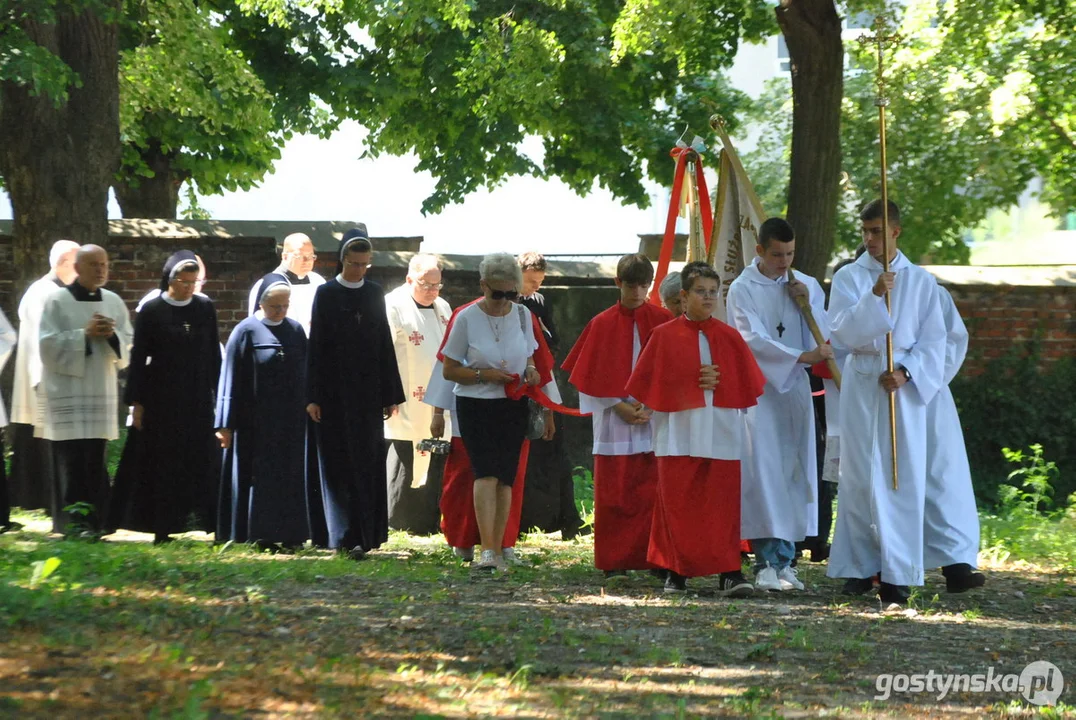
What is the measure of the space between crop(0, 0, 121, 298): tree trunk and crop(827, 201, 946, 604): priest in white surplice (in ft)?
23.2

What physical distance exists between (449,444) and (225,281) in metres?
5.45

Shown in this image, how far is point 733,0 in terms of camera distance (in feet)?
54.3

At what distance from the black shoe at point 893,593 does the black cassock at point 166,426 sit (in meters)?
5.03

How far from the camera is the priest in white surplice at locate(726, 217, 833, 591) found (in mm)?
8922

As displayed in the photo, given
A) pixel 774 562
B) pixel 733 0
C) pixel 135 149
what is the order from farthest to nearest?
pixel 135 149, pixel 733 0, pixel 774 562

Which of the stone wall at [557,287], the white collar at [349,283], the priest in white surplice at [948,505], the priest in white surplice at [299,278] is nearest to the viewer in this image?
the priest in white surplice at [948,505]

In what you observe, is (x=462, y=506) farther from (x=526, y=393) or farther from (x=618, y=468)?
(x=618, y=468)

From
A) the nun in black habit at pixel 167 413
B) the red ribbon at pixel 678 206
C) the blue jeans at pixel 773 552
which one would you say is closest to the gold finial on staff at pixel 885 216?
the blue jeans at pixel 773 552

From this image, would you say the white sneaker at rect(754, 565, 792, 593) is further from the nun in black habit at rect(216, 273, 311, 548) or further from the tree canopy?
the tree canopy

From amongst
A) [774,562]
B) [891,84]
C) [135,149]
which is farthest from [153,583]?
[891,84]

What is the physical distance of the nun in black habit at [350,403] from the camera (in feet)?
34.0

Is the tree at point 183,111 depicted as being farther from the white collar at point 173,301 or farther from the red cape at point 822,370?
the red cape at point 822,370

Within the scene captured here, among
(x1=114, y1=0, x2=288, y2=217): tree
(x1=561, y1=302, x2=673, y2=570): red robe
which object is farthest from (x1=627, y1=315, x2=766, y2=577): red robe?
(x1=114, y1=0, x2=288, y2=217): tree

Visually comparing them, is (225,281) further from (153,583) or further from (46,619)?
(46,619)
